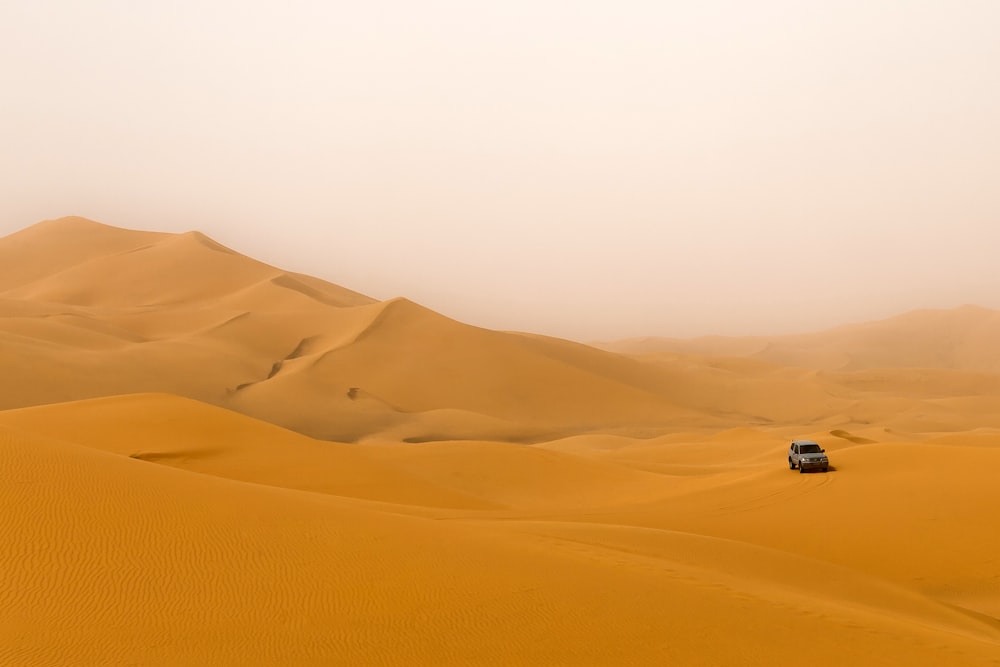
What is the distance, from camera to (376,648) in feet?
19.2

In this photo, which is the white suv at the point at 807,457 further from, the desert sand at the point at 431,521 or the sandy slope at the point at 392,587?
the sandy slope at the point at 392,587

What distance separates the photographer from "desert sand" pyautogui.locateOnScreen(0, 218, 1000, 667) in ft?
20.3

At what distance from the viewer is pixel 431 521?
9914 millimetres

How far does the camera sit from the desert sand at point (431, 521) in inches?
244

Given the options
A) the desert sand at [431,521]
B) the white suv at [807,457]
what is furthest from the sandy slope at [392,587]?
the white suv at [807,457]

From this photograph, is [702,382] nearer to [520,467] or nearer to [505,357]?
[505,357]

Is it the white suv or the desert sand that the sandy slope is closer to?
the desert sand

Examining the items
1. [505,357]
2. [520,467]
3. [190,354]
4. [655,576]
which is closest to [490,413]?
[505,357]

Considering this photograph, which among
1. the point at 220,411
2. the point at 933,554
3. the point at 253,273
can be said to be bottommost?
the point at 933,554

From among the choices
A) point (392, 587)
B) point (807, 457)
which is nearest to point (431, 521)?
point (392, 587)

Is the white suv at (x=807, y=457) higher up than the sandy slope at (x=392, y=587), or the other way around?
the white suv at (x=807, y=457)

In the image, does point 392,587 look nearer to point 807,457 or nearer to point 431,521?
point 431,521

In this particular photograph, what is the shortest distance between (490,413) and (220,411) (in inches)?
893

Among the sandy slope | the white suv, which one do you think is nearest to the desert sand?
the sandy slope
